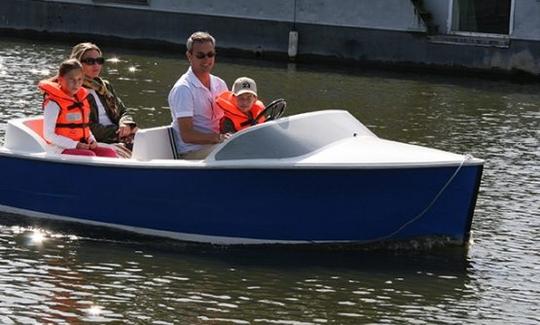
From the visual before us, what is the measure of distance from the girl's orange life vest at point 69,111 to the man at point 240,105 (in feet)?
3.61

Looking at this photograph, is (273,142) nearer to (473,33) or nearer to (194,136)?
(194,136)

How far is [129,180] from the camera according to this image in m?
10.1

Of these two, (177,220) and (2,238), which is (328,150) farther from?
(2,238)

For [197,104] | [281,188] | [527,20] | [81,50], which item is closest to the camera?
[281,188]

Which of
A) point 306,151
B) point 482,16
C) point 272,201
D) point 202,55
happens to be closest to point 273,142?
point 306,151

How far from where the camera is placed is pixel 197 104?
10.3 metres

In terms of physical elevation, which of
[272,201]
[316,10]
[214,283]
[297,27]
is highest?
[316,10]

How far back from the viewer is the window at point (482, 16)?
24759mm

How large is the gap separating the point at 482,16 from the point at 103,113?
15.2 meters

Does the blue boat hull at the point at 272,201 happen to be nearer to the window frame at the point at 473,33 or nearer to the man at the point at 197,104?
the man at the point at 197,104

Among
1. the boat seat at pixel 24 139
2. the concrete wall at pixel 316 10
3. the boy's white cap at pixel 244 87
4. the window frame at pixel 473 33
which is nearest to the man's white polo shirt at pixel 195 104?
the boy's white cap at pixel 244 87

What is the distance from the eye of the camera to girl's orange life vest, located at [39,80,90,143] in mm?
10438

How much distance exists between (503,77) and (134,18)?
7.74m

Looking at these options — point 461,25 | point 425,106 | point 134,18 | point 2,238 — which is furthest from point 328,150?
point 134,18
